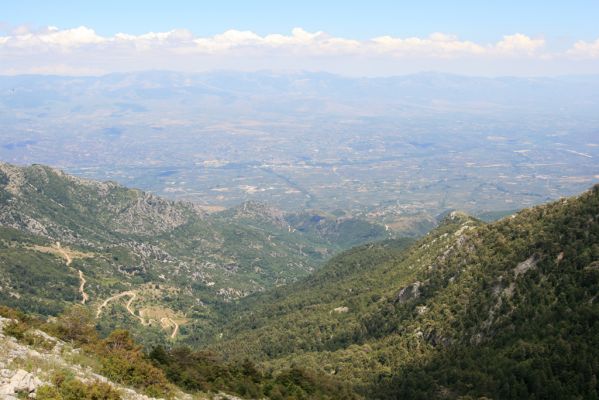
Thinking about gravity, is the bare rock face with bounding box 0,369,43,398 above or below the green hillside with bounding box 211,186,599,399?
above

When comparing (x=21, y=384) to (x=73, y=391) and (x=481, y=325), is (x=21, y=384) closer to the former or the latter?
→ (x=73, y=391)

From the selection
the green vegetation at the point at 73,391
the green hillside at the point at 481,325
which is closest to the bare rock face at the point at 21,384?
the green vegetation at the point at 73,391

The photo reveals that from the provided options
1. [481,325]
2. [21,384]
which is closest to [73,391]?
[21,384]

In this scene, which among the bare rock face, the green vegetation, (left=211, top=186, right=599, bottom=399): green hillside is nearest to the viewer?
the bare rock face

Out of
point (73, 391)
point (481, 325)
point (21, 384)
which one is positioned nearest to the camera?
point (21, 384)

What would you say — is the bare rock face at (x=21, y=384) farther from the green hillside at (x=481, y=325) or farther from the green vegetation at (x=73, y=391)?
the green hillside at (x=481, y=325)

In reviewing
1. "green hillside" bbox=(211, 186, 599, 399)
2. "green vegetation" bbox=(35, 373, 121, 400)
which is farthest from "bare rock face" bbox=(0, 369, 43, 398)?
"green hillside" bbox=(211, 186, 599, 399)

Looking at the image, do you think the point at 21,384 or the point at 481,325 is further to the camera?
the point at 481,325

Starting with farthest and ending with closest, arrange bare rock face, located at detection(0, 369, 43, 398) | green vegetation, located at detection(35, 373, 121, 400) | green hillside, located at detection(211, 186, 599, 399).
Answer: green hillside, located at detection(211, 186, 599, 399)
green vegetation, located at detection(35, 373, 121, 400)
bare rock face, located at detection(0, 369, 43, 398)

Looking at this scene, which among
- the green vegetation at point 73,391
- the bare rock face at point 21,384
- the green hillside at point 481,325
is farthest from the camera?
the green hillside at point 481,325

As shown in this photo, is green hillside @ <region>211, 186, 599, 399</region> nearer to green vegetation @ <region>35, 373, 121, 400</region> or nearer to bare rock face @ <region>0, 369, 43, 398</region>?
green vegetation @ <region>35, 373, 121, 400</region>

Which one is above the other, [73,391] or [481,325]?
[73,391]

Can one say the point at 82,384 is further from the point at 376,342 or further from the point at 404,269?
the point at 404,269

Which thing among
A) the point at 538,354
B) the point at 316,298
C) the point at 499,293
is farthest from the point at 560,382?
the point at 316,298
